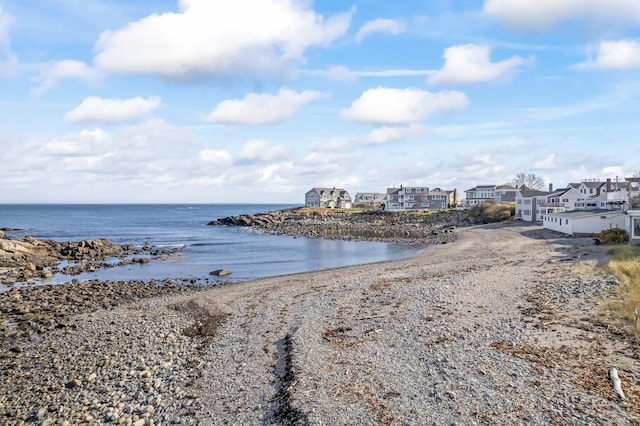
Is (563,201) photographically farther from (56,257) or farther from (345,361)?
(56,257)

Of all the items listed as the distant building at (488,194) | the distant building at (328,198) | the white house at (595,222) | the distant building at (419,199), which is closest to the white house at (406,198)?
the distant building at (419,199)

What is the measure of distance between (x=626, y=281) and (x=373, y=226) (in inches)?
2473

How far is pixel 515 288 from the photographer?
74.3 ft

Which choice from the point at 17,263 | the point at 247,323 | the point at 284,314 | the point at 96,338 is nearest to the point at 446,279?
the point at 284,314

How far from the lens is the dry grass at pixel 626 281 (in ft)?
55.1

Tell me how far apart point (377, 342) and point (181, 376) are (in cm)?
649

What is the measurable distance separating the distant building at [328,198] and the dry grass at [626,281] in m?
120

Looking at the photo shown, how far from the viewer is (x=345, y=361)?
13859 mm

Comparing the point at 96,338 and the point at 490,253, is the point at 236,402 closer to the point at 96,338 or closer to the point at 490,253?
the point at 96,338

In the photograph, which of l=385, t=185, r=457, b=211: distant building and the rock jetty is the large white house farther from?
l=385, t=185, r=457, b=211: distant building

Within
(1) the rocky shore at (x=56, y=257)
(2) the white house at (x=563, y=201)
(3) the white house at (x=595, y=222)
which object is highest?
(2) the white house at (x=563, y=201)

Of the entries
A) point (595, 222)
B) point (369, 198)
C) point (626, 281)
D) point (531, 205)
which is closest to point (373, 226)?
point (531, 205)

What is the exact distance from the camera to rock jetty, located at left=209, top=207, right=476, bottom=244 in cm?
6619

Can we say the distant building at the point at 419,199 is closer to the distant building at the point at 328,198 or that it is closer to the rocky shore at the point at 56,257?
the distant building at the point at 328,198
